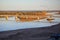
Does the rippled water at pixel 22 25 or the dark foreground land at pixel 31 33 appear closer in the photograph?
the dark foreground land at pixel 31 33

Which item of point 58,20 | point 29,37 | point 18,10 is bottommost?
point 29,37

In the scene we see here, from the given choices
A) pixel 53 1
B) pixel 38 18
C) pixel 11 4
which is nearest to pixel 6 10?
pixel 11 4

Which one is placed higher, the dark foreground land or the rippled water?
the rippled water

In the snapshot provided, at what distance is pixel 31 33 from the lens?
6.54ft

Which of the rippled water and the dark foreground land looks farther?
the rippled water

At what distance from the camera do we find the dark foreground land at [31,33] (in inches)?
73.9

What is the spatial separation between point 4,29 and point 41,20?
22.4 inches

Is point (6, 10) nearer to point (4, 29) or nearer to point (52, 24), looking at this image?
point (4, 29)

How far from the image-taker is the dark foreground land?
1.88 m

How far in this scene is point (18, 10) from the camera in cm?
208

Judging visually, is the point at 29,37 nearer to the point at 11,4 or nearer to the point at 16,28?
the point at 16,28

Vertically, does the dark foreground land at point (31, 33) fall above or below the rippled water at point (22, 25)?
below

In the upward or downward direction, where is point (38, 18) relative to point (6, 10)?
downward

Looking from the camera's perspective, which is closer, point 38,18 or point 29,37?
point 29,37
